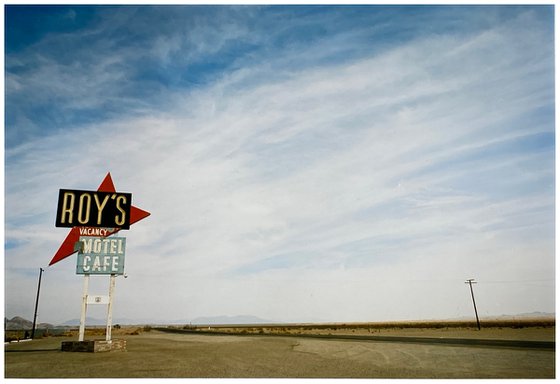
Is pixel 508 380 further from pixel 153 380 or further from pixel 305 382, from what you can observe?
pixel 153 380

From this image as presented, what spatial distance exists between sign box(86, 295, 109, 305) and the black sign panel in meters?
3.34

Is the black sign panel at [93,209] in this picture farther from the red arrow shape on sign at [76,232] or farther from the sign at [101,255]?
the sign at [101,255]

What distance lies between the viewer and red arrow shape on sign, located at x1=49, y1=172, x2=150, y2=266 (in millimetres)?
16812

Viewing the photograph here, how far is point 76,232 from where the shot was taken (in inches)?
675

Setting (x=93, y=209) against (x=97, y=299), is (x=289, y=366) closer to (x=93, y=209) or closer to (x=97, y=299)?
(x=97, y=299)

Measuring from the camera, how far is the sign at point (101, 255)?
669 inches

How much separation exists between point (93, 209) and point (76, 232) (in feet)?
5.06

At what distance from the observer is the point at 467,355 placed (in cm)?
1538

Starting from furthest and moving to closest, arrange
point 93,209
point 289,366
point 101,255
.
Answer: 1. point 101,255
2. point 93,209
3. point 289,366

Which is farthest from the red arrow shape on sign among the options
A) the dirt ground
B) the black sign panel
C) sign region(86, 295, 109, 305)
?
the dirt ground

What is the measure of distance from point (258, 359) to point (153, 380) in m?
5.54

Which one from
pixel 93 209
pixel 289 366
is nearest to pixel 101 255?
pixel 93 209

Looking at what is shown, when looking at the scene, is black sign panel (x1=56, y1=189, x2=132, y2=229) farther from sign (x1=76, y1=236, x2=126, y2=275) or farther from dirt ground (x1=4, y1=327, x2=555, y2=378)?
dirt ground (x1=4, y1=327, x2=555, y2=378)

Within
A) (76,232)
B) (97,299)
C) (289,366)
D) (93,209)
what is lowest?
(289,366)
